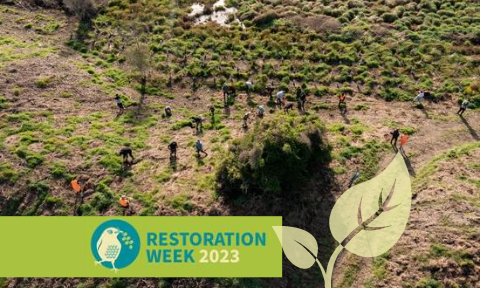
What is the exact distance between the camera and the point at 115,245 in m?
22.4

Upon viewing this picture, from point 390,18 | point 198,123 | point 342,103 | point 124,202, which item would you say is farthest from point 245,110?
point 390,18

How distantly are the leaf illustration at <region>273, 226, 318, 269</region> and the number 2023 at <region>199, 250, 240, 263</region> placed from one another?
117 inches

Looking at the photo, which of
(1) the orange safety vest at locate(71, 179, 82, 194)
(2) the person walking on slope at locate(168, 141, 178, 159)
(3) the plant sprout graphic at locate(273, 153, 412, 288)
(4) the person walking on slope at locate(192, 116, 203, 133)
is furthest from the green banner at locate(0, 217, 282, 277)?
(4) the person walking on slope at locate(192, 116, 203, 133)

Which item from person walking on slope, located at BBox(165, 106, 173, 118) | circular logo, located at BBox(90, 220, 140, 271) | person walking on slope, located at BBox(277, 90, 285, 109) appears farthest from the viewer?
person walking on slope, located at BBox(277, 90, 285, 109)

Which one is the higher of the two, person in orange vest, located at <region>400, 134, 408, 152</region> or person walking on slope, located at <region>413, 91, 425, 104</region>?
person walking on slope, located at <region>413, 91, 425, 104</region>

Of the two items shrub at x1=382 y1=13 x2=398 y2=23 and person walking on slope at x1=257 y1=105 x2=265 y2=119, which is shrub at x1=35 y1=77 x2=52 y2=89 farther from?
shrub at x1=382 y1=13 x2=398 y2=23

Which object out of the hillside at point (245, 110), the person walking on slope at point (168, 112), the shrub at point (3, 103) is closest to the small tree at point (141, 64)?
the hillside at point (245, 110)

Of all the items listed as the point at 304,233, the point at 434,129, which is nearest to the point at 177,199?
the point at 304,233

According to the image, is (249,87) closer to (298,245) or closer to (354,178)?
(354,178)

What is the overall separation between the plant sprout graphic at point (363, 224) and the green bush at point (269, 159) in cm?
306

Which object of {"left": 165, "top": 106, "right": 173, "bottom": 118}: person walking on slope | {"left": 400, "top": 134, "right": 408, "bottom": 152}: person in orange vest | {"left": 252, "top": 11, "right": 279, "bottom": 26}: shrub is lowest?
{"left": 400, "top": 134, "right": 408, "bottom": 152}: person in orange vest

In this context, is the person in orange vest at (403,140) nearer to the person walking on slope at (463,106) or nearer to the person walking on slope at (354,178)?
the person walking on slope at (354,178)

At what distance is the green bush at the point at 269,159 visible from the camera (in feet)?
76.3

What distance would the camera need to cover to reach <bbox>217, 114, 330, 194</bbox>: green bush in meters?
23.3
